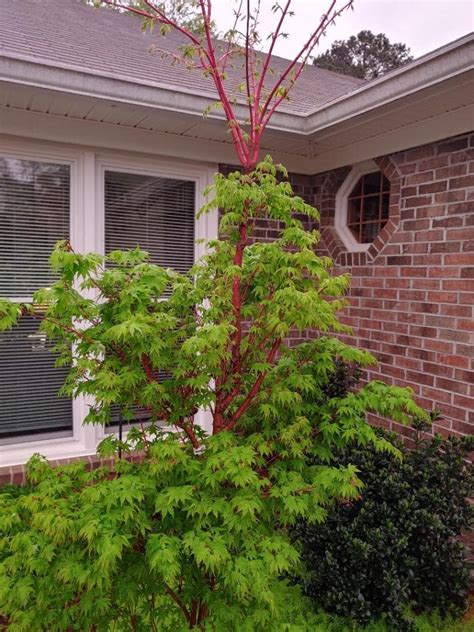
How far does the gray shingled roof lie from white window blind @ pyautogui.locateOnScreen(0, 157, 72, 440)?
0.84 meters

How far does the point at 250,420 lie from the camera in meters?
2.30

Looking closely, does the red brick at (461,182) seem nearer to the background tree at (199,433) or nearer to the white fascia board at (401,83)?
A: the white fascia board at (401,83)

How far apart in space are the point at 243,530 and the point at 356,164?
346 centimetres

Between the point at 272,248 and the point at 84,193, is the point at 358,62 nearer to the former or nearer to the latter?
the point at 84,193

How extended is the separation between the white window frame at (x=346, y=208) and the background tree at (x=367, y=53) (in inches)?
859

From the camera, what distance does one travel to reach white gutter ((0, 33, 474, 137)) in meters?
2.71

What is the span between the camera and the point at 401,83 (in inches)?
118

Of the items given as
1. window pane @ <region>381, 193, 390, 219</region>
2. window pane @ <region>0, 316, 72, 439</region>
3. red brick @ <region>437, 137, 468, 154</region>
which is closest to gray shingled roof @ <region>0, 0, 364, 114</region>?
window pane @ <region>381, 193, 390, 219</region>

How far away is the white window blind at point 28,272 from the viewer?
3621mm

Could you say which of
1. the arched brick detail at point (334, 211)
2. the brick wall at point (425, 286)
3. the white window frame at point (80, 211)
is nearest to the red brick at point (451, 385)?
the brick wall at point (425, 286)

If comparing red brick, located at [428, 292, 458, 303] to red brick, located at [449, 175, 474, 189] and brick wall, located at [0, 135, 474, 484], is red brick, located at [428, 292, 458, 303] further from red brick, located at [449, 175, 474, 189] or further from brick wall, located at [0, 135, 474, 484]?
red brick, located at [449, 175, 474, 189]

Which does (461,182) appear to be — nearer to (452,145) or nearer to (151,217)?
(452,145)

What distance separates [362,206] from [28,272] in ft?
9.58

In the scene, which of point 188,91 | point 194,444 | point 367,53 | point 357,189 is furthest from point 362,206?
→ point 367,53
